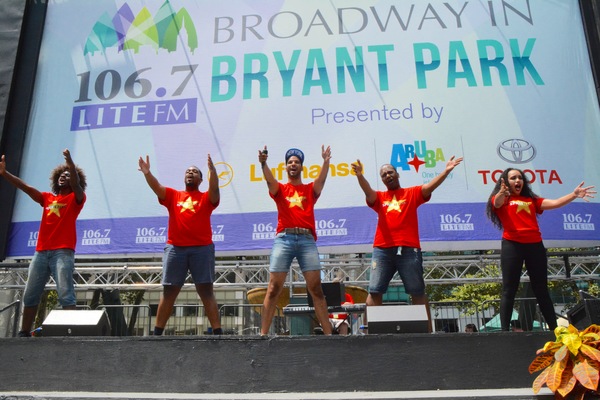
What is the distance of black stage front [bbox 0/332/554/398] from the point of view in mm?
3062

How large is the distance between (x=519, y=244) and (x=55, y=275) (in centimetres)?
351

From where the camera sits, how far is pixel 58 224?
4410 millimetres

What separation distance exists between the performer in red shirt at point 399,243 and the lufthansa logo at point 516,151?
2154 mm

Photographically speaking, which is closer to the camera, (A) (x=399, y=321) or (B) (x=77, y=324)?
(A) (x=399, y=321)

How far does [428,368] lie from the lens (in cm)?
307

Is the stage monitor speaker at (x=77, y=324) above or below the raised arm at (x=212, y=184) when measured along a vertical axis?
below

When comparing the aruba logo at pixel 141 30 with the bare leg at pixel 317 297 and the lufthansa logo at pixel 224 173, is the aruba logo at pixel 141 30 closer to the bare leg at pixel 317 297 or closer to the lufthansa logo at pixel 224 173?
the lufthansa logo at pixel 224 173

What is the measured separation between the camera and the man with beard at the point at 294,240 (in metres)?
3.93

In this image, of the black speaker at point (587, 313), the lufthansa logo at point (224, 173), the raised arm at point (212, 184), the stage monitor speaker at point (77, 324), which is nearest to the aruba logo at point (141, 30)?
the lufthansa logo at point (224, 173)

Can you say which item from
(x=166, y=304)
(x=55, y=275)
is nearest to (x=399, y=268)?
(x=166, y=304)

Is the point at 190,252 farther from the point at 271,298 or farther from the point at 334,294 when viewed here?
the point at 334,294

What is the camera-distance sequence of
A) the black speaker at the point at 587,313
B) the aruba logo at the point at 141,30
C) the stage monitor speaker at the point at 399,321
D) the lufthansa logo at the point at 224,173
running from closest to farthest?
the stage monitor speaker at the point at 399,321, the black speaker at the point at 587,313, the lufthansa logo at the point at 224,173, the aruba logo at the point at 141,30

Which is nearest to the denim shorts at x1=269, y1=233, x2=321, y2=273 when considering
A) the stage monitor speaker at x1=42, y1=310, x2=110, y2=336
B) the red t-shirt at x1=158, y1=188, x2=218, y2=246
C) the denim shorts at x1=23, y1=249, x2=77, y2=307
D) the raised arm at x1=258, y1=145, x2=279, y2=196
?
the raised arm at x1=258, y1=145, x2=279, y2=196

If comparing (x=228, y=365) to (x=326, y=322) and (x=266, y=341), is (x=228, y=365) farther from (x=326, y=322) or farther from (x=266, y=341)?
(x=326, y=322)
